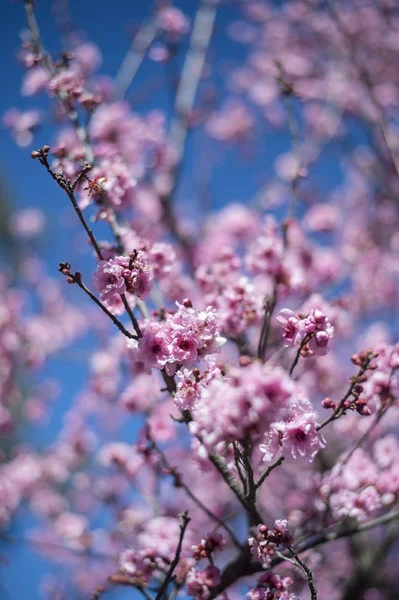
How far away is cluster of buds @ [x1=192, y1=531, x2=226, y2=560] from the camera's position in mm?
2221

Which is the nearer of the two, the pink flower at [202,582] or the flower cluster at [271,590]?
the flower cluster at [271,590]

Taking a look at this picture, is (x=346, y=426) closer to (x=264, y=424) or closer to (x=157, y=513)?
Result: (x=157, y=513)

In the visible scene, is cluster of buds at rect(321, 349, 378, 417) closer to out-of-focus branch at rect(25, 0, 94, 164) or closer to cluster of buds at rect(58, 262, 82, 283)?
cluster of buds at rect(58, 262, 82, 283)

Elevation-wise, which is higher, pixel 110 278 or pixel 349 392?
pixel 110 278

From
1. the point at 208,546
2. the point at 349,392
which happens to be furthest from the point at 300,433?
the point at 208,546

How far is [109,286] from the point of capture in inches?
80.7

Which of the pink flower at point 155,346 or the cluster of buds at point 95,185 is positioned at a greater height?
the cluster of buds at point 95,185

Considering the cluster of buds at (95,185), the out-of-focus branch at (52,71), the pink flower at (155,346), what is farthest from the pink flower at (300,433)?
the out-of-focus branch at (52,71)

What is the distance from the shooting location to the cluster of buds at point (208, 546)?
2.22 meters

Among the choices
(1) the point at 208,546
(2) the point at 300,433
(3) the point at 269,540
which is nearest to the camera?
(2) the point at 300,433

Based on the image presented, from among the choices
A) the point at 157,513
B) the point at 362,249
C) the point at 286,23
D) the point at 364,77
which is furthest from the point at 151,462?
the point at 286,23

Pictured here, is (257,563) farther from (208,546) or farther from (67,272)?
(67,272)

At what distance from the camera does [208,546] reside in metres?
2.22

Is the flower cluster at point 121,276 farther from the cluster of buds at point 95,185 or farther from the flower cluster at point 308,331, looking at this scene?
the flower cluster at point 308,331
